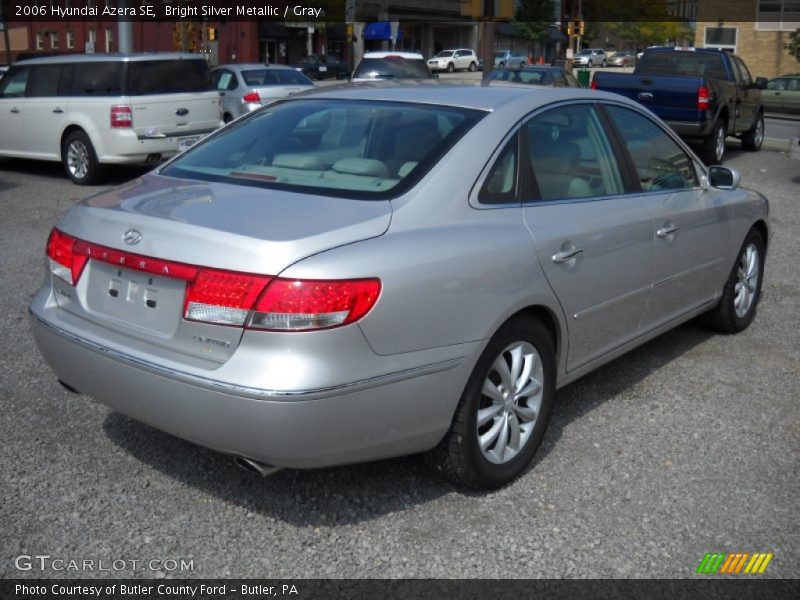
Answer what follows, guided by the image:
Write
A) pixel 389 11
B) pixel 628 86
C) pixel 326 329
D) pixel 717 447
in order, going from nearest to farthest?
pixel 326 329 → pixel 717 447 → pixel 628 86 → pixel 389 11

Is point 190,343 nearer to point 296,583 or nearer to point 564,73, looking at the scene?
point 296,583

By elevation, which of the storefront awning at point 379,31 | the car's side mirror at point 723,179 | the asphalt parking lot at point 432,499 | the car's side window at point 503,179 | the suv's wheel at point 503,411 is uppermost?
the storefront awning at point 379,31

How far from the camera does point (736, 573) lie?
342 centimetres

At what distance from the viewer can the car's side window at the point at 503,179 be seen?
12.8 feet

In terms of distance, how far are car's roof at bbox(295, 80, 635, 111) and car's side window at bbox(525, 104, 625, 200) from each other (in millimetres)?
84

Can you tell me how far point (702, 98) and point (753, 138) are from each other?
433 centimetres

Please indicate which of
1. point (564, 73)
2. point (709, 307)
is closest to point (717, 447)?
point (709, 307)

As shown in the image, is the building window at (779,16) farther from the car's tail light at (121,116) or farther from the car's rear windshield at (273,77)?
the car's tail light at (121,116)

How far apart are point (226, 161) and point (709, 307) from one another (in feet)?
10.2

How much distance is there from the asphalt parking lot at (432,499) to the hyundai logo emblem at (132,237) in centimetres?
103

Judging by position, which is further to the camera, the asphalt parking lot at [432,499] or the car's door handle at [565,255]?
the car's door handle at [565,255]

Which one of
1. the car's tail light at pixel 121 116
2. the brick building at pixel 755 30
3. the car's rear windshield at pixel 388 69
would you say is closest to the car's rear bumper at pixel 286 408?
the car's tail light at pixel 121 116

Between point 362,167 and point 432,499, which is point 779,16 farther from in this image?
point 432,499

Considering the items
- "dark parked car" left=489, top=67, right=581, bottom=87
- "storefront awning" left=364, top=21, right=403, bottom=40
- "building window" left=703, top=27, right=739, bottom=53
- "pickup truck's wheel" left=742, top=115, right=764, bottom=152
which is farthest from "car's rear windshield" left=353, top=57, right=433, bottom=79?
"storefront awning" left=364, top=21, right=403, bottom=40
